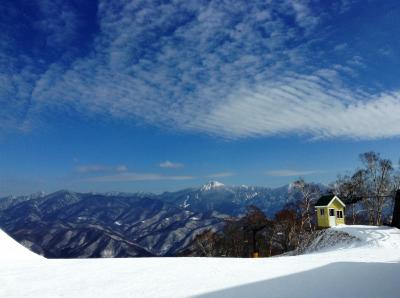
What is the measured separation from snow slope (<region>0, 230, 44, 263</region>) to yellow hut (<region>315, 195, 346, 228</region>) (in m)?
29.8

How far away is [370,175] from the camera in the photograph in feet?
165

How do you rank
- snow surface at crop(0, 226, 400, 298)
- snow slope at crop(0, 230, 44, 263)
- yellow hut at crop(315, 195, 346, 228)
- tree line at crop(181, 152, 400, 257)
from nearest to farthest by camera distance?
snow surface at crop(0, 226, 400, 298) < snow slope at crop(0, 230, 44, 263) < yellow hut at crop(315, 195, 346, 228) < tree line at crop(181, 152, 400, 257)

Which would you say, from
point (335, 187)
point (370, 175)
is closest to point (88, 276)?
point (370, 175)

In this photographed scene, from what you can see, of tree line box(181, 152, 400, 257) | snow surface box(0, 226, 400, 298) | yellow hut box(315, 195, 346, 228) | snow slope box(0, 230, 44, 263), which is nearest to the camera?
snow surface box(0, 226, 400, 298)

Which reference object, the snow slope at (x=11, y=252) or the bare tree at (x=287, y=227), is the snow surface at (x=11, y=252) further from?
the bare tree at (x=287, y=227)

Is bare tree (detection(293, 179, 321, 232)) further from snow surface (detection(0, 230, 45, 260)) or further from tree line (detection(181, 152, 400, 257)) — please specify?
snow surface (detection(0, 230, 45, 260))

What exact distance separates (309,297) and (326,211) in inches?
1296

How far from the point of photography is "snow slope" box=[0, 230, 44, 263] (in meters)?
19.2

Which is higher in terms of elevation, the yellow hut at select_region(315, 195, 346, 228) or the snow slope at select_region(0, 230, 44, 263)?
the yellow hut at select_region(315, 195, 346, 228)

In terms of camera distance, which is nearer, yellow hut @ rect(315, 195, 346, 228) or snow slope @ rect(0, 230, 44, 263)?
snow slope @ rect(0, 230, 44, 263)

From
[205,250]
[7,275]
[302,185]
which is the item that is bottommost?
[205,250]

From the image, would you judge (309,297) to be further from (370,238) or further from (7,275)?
(370,238)

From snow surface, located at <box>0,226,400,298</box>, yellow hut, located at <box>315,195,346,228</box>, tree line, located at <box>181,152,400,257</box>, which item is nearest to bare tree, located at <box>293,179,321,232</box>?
tree line, located at <box>181,152,400,257</box>

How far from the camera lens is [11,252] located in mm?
20172
